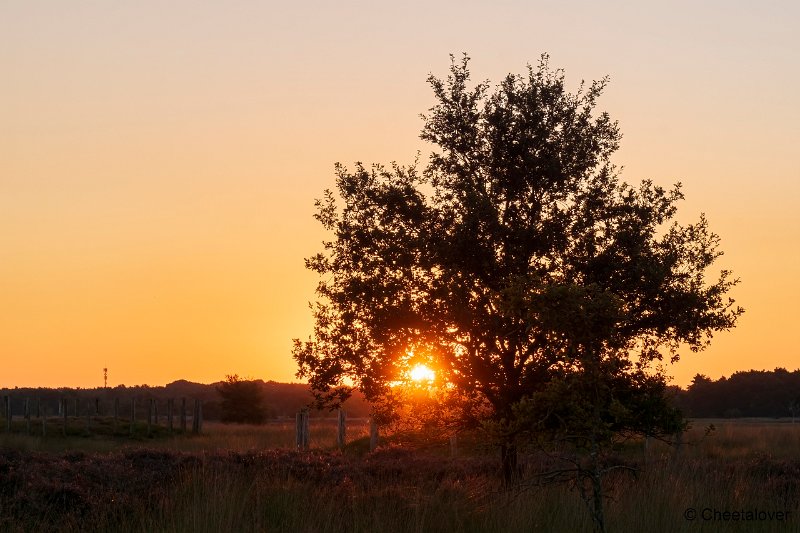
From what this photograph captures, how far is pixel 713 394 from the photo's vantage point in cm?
12294

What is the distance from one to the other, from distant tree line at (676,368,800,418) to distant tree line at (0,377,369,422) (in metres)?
39.8

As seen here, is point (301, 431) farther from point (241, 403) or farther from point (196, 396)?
point (196, 396)

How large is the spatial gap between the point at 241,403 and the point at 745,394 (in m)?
66.9

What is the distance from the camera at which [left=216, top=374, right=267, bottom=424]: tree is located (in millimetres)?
78750

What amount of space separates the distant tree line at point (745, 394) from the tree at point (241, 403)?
5612 cm

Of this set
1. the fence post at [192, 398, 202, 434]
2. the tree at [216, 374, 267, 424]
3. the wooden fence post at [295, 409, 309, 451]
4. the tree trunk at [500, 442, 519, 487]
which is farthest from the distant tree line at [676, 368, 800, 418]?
the tree trunk at [500, 442, 519, 487]

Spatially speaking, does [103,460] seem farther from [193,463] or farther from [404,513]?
[404,513]

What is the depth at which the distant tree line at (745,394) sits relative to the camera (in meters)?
118

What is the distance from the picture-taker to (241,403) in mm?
79250

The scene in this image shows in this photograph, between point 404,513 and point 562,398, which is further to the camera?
point 404,513

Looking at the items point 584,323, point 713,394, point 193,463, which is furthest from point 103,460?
point 713,394

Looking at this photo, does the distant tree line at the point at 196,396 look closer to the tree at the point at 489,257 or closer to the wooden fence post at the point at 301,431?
the wooden fence post at the point at 301,431

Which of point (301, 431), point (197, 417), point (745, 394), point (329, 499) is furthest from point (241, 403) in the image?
point (745, 394)

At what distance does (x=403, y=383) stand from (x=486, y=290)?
2.86 metres
